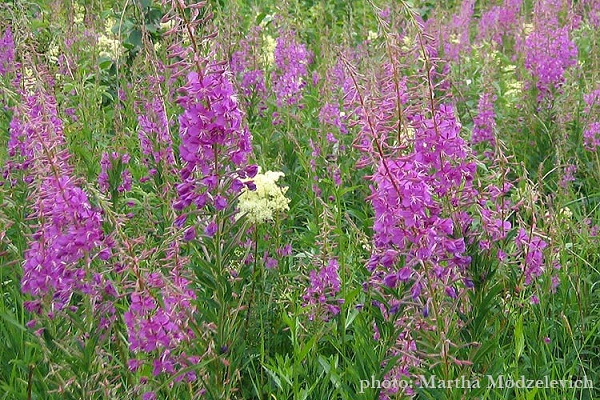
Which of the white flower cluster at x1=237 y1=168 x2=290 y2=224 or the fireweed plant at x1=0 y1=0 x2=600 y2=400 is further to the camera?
the white flower cluster at x1=237 y1=168 x2=290 y2=224

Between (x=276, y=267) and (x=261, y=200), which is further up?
(x=261, y=200)

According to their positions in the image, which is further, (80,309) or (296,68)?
(296,68)

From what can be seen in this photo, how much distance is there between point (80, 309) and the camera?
8.57ft

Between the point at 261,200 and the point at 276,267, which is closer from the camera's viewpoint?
the point at 261,200

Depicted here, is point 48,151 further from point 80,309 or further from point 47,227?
point 80,309

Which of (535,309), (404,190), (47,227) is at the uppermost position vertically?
(404,190)

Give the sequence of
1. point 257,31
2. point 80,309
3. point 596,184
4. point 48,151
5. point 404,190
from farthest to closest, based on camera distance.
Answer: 1. point 257,31
2. point 596,184
3. point 80,309
4. point 48,151
5. point 404,190

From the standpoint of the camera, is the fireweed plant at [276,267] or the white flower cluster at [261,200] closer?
the fireweed plant at [276,267]

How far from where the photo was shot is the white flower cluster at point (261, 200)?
2572 millimetres

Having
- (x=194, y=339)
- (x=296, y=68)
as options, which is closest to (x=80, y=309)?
(x=194, y=339)

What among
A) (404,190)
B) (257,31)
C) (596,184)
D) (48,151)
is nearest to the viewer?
(404,190)

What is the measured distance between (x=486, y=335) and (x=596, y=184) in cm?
211

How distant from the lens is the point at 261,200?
2.62 meters

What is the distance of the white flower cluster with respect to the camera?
2572mm
